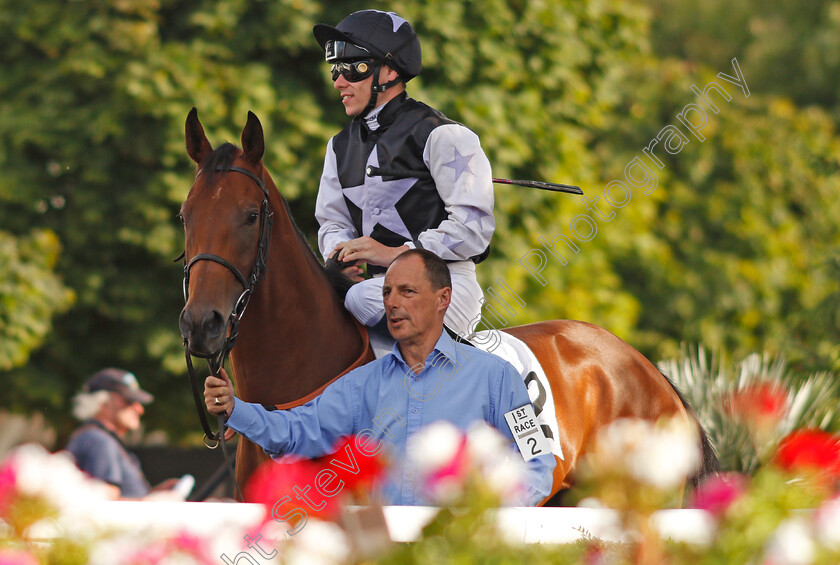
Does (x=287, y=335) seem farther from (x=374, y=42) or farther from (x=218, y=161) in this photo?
(x=374, y=42)

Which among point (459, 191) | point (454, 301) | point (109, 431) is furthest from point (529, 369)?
point (109, 431)

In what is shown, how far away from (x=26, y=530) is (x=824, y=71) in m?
18.4

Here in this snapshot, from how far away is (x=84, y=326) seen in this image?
7.57 meters

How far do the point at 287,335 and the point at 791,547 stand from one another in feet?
7.38

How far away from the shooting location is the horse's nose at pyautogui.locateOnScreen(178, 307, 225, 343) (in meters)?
2.83

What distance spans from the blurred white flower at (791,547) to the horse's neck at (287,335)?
2.15 meters

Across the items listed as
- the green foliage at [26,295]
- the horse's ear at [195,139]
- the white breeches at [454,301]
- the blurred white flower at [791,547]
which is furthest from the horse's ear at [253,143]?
the green foliage at [26,295]

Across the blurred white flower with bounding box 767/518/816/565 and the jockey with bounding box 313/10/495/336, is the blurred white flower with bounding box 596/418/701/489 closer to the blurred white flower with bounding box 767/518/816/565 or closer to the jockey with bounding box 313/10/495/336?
the blurred white flower with bounding box 767/518/816/565

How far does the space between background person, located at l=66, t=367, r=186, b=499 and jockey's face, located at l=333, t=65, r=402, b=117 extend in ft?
11.1

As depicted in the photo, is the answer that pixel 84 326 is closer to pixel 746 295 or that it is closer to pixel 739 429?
pixel 739 429

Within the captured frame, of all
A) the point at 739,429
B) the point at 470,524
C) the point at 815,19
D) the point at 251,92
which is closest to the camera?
the point at 470,524

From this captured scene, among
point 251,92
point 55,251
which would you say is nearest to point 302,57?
point 251,92

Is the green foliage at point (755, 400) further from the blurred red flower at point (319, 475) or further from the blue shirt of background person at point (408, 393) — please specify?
the blurred red flower at point (319, 475)

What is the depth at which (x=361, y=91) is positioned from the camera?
3527 mm
